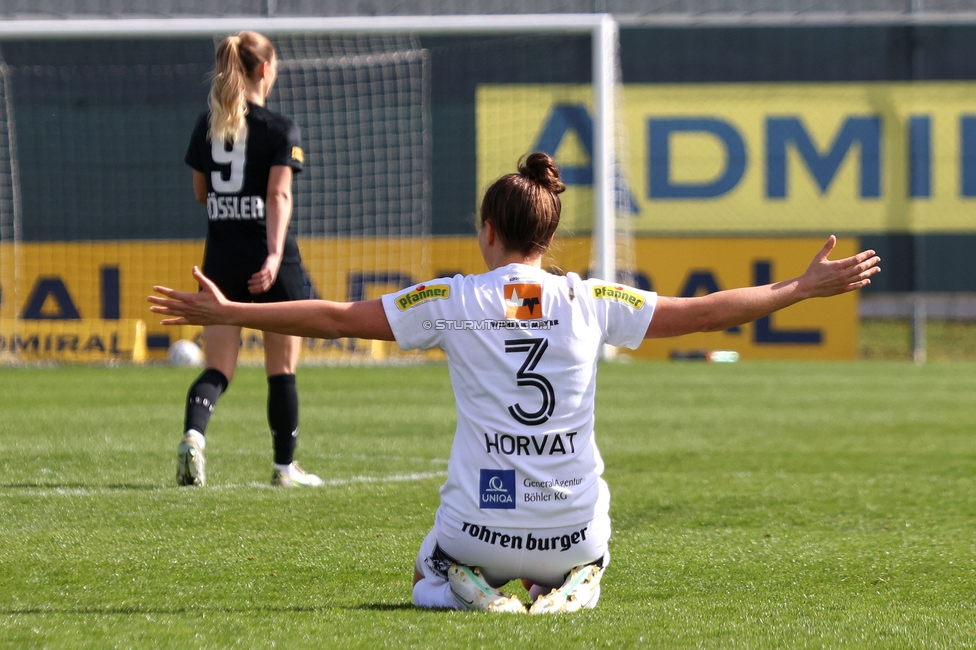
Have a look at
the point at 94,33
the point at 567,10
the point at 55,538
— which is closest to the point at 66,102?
the point at 94,33

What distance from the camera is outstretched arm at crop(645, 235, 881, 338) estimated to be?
3.01 meters

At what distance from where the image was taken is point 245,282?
513 cm

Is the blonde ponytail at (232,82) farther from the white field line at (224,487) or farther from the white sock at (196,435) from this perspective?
the white field line at (224,487)

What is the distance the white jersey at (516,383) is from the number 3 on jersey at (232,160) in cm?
235

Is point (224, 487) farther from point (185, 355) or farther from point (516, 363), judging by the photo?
point (185, 355)

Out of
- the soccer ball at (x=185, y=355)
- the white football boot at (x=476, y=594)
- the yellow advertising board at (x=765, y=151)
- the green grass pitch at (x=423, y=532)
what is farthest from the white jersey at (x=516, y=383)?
the yellow advertising board at (x=765, y=151)

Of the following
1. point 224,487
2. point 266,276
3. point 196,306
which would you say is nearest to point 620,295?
point 196,306

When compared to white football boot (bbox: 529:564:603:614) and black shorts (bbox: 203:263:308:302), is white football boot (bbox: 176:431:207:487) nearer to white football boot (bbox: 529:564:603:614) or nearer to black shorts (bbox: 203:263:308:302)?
→ black shorts (bbox: 203:263:308:302)

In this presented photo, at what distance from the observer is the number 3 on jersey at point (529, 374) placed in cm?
290

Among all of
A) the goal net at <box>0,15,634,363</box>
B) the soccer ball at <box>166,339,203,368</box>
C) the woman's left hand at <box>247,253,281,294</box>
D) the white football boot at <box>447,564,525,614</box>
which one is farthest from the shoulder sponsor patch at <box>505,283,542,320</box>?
the soccer ball at <box>166,339,203,368</box>

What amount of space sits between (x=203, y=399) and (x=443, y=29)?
28.1ft

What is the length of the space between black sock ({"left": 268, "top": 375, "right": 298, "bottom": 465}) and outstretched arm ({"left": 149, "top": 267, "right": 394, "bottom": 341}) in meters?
2.21

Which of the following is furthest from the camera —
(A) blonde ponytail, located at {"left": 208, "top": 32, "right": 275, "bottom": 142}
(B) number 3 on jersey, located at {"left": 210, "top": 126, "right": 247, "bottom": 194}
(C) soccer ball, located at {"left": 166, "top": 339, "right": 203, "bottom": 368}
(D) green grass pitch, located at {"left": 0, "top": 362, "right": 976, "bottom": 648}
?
(C) soccer ball, located at {"left": 166, "top": 339, "right": 203, "bottom": 368}

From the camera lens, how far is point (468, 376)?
294cm
